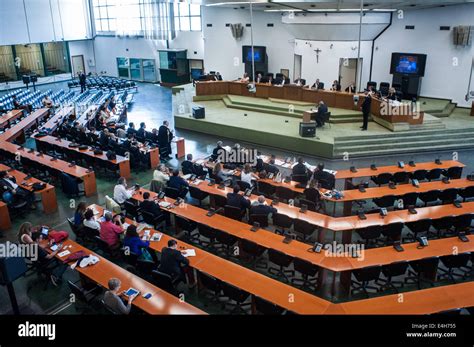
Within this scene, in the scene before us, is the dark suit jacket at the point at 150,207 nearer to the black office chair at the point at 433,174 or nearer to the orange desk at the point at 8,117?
the black office chair at the point at 433,174

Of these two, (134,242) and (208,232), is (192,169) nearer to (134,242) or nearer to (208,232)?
(208,232)

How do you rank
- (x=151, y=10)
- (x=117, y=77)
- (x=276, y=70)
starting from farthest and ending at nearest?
(x=117, y=77)
(x=151, y=10)
(x=276, y=70)

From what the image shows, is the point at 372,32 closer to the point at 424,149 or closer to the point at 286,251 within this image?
the point at 424,149

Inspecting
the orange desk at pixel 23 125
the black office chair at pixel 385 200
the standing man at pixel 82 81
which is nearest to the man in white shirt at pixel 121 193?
the black office chair at pixel 385 200

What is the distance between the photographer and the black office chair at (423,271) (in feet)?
23.4

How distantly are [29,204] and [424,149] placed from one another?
1360cm

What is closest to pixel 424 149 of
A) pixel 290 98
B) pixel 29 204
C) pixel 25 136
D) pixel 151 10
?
pixel 290 98

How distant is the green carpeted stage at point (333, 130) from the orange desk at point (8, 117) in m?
7.59

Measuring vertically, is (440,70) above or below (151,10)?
below

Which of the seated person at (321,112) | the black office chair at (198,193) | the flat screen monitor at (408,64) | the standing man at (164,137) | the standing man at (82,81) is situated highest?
the flat screen monitor at (408,64)

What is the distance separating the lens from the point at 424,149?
1492cm

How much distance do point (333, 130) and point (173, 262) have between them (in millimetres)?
10702

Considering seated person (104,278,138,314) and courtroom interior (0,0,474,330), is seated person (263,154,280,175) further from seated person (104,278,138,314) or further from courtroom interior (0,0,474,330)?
seated person (104,278,138,314)

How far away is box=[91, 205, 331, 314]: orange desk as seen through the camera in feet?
19.4
